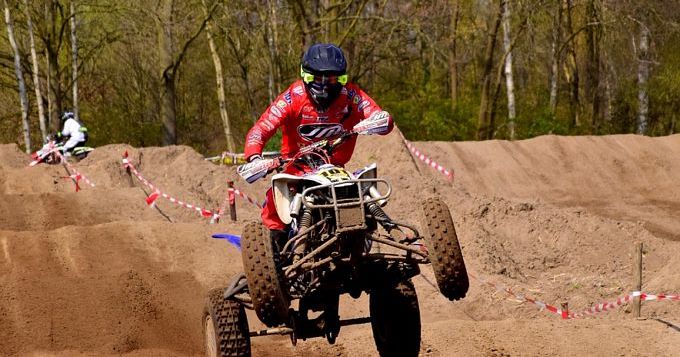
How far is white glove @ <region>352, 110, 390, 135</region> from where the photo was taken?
6.33 m

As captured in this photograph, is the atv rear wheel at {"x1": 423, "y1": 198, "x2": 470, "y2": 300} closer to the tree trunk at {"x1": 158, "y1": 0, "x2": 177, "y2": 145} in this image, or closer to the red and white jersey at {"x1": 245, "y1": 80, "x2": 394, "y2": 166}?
the red and white jersey at {"x1": 245, "y1": 80, "x2": 394, "y2": 166}

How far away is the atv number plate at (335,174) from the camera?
5887mm

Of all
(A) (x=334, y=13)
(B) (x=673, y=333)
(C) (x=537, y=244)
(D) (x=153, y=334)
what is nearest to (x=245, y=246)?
(D) (x=153, y=334)

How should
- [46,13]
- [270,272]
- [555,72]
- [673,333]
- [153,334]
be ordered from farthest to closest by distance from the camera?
[555,72]
[46,13]
[153,334]
[673,333]
[270,272]

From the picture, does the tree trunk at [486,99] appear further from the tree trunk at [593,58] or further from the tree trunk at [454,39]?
the tree trunk at [593,58]

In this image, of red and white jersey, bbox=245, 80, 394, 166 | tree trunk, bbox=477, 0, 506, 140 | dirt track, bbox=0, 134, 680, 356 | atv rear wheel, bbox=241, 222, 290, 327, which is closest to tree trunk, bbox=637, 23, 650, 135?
tree trunk, bbox=477, 0, 506, 140

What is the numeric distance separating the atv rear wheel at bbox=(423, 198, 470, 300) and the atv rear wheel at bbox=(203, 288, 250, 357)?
172 centimetres

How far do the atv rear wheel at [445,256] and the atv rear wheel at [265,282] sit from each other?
1.06 meters

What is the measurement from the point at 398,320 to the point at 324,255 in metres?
1.39

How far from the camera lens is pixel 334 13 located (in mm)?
26156

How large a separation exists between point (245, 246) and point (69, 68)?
33805mm

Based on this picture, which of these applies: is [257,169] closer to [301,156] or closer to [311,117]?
[301,156]

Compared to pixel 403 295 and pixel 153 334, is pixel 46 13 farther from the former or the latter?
pixel 403 295

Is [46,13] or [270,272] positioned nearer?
[270,272]
